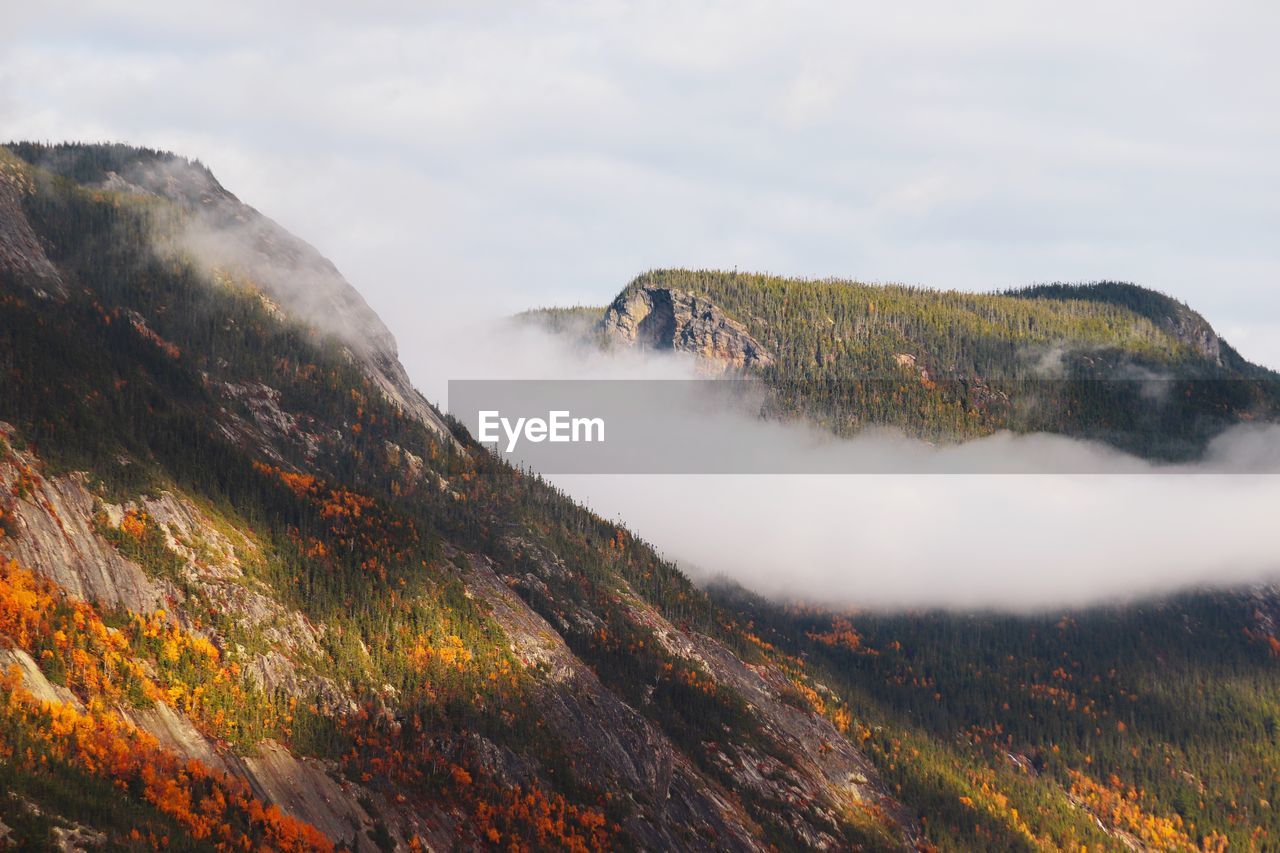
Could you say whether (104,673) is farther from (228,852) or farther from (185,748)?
(228,852)

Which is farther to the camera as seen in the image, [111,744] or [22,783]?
[111,744]

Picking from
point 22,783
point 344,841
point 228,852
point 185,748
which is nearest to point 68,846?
point 22,783

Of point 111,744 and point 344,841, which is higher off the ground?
point 111,744

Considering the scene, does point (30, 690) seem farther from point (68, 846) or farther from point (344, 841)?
point (344, 841)

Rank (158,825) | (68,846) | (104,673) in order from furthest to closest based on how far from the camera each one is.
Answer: (104,673), (158,825), (68,846)

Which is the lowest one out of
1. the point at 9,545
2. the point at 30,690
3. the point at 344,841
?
the point at 344,841

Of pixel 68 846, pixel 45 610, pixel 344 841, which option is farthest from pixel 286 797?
pixel 68 846

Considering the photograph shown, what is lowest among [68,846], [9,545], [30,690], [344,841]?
[344,841]

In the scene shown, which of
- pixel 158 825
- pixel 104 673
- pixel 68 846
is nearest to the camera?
pixel 68 846

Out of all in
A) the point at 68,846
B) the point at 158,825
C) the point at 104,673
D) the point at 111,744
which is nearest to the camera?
the point at 68,846
